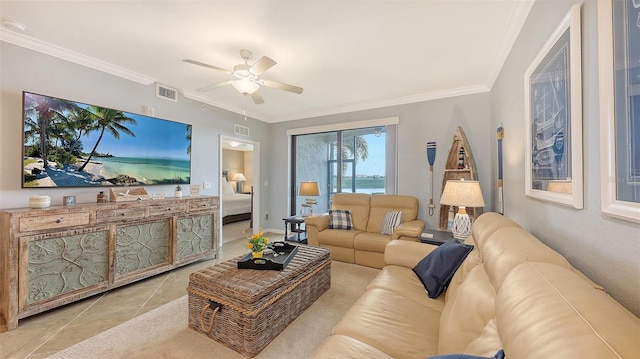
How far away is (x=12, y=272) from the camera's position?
6.35 feet

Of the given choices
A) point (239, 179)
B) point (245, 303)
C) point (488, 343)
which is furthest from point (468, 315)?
point (239, 179)

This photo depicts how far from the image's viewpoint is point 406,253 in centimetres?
221

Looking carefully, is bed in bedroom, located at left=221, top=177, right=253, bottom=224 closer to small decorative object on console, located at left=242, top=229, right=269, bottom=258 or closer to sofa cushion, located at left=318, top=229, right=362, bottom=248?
sofa cushion, located at left=318, top=229, right=362, bottom=248

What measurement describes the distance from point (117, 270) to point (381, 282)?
2.82m

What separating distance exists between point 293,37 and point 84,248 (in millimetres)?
2958

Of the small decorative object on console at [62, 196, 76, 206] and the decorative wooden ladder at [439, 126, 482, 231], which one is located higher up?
the decorative wooden ladder at [439, 126, 482, 231]

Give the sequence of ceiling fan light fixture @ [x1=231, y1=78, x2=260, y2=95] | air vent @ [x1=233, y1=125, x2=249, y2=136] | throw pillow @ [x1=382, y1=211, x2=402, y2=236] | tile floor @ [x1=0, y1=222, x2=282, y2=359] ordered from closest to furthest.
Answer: tile floor @ [x1=0, y1=222, x2=282, y2=359]
ceiling fan light fixture @ [x1=231, y1=78, x2=260, y2=95]
throw pillow @ [x1=382, y1=211, x2=402, y2=236]
air vent @ [x1=233, y1=125, x2=249, y2=136]

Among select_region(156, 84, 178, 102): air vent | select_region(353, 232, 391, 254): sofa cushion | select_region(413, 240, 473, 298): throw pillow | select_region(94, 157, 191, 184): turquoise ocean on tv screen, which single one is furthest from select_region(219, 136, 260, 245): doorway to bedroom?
select_region(413, 240, 473, 298): throw pillow

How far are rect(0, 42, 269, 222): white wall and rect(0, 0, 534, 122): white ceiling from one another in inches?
5.1

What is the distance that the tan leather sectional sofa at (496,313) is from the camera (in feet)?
1.69

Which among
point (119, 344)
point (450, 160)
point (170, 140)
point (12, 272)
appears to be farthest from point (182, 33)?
point (450, 160)

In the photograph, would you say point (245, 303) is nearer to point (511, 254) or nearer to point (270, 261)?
point (270, 261)

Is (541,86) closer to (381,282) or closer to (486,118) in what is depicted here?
(381,282)

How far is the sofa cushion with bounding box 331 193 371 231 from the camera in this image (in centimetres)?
395
